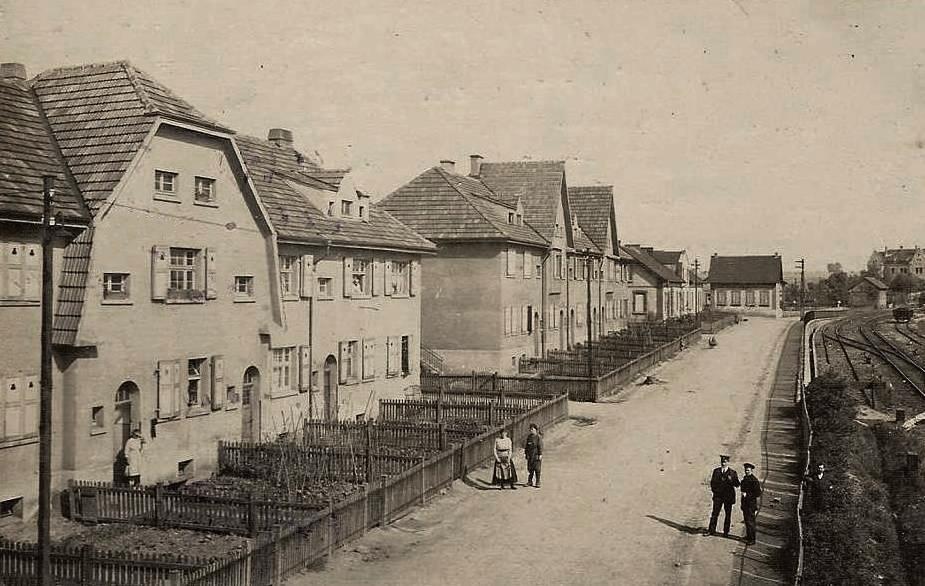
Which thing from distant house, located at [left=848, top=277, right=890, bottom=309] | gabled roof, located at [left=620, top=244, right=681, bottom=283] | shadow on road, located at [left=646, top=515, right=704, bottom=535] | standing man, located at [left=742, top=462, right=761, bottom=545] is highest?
gabled roof, located at [left=620, top=244, right=681, bottom=283]

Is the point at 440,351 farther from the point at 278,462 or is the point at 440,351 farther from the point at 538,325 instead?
the point at 278,462

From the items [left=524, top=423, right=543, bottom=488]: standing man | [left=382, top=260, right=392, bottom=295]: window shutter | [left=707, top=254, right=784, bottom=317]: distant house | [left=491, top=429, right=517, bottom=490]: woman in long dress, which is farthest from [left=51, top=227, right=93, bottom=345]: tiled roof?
[left=707, top=254, right=784, bottom=317]: distant house

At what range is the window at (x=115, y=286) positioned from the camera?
18797 millimetres

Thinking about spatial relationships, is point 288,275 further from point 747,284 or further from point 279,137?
point 747,284

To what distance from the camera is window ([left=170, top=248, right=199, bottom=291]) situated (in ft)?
68.2

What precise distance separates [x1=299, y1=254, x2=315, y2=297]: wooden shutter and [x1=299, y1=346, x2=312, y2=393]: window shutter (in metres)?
1.80

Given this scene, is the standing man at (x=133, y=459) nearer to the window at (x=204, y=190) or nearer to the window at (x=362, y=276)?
the window at (x=204, y=190)

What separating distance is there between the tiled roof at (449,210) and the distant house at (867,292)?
97626 mm

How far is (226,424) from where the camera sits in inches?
888

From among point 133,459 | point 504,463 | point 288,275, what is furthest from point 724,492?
point 288,275

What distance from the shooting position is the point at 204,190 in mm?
21812

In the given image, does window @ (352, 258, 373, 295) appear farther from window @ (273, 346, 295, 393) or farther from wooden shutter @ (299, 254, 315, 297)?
window @ (273, 346, 295, 393)

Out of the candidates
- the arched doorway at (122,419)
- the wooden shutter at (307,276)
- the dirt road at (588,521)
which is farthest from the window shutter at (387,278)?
the arched doorway at (122,419)

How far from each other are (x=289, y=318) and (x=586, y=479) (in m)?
10.4
